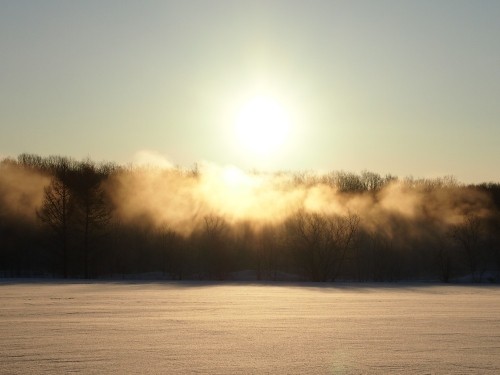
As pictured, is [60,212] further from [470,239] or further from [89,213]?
[470,239]

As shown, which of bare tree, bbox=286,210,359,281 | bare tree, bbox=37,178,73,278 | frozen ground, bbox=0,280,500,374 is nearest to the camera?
frozen ground, bbox=0,280,500,374

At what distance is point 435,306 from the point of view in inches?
1028

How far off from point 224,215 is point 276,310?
36.2 meters

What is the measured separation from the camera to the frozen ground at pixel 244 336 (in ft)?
41.1

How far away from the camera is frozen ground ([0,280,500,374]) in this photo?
41.1 ft

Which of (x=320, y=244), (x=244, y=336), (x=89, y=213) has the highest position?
(x=89, y=213)

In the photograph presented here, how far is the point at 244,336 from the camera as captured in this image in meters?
16.5

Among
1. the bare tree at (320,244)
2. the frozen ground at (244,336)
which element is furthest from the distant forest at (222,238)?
the frozen ground at (244,336)

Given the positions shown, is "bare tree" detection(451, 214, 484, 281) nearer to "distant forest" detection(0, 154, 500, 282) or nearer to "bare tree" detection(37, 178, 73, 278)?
"distant forest" detection(0, 154, 500, 282)

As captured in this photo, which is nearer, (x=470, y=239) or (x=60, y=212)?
(x=60, y=212)

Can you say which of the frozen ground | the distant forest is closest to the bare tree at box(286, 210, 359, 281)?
the distant forest

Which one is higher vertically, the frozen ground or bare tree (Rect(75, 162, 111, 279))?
bare tree (Rect(75, 162, 111, 279))

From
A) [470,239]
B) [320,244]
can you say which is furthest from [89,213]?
[470,239]

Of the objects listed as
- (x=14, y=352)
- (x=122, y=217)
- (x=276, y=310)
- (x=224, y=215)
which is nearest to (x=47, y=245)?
(x=122, y=217)
